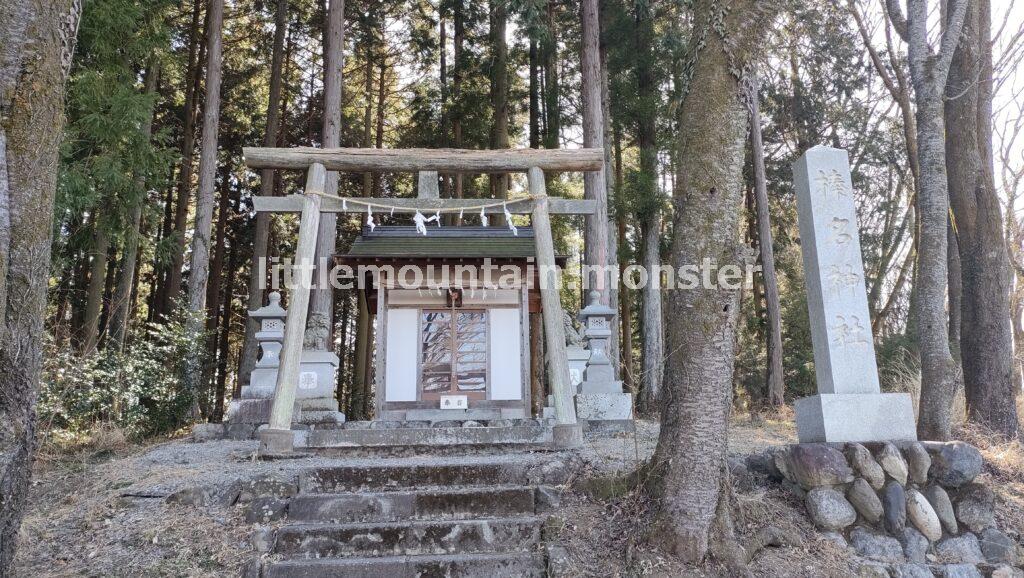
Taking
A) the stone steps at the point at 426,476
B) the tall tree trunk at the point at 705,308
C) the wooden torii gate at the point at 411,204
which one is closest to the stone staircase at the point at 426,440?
the wooden torii gate at the point at 411,204

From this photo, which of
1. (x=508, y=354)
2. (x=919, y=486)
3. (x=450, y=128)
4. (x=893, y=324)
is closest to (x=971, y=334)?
(x=919, y=486)

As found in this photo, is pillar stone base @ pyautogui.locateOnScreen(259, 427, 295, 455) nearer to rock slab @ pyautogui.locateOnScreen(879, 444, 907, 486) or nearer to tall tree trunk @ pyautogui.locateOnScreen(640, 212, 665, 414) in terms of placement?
rock slab @ pyautogui.locateOnScreen(879, 444, 907, 486)

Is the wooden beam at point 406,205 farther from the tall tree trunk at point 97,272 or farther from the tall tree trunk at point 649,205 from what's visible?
the tall tree trunk at point 649,205

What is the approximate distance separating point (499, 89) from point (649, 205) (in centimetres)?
562

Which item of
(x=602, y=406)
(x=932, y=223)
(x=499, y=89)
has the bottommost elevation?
(x=602, y=406)

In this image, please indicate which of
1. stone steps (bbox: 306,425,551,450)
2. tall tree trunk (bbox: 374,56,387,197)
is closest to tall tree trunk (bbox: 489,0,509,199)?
tall tree trunk (bbox: 374,56,387,197)

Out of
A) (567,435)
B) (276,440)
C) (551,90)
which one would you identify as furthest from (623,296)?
(276,440)

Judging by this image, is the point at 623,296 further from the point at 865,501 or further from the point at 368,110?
the point at 865,501

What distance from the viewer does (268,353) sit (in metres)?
9.60

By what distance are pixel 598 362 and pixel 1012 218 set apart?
35.5 feet

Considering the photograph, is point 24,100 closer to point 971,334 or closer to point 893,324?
point 971,334

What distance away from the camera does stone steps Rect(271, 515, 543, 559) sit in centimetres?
434

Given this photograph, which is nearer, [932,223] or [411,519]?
[411,519]

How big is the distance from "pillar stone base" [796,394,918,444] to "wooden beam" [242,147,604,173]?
3391 millimetres
